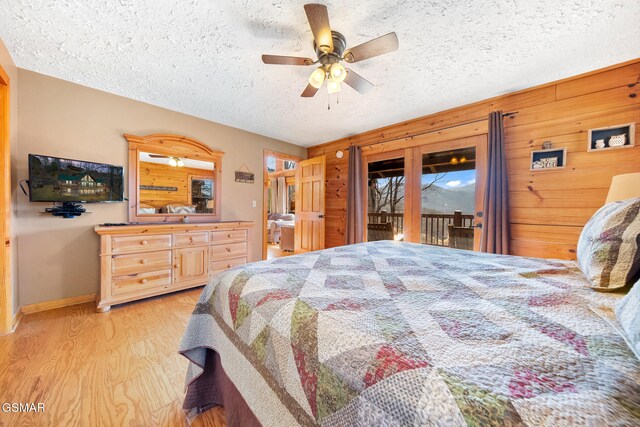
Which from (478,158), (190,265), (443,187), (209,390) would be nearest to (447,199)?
(443,187)

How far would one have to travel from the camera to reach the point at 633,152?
209 cm

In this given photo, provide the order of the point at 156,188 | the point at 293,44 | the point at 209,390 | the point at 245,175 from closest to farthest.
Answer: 1. the point at 209,390
2. the point at 293,44
3. the point at 156,188
4. the point at 245,175

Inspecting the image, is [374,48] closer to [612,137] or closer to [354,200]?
[612,137]

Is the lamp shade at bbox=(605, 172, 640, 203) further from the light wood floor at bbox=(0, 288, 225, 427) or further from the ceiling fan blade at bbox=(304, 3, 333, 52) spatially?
the light wood floor at bbox=(0, 288, 225, 427)

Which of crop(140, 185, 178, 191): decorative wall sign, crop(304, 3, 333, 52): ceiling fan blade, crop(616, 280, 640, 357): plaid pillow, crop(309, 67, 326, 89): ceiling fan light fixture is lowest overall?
crop(616, 280, 640, 357): plaid pillow

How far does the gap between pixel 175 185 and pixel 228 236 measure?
1056 mm

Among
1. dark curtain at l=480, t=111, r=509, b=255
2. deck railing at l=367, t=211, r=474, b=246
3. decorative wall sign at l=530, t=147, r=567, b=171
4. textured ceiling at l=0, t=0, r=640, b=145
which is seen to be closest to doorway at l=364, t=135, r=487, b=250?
deck railing at l=367, t=211, r=474, b=246

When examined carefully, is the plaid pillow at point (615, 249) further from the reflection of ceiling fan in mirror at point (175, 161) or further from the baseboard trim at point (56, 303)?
the baseboard trim at point (56, 303)

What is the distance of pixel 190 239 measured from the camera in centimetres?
296

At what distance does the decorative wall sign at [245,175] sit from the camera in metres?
3.96

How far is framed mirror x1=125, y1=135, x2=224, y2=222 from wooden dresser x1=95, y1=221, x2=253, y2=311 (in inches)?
17.6

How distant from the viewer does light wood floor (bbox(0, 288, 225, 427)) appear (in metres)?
1.23

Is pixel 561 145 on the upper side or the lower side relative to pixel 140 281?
upper

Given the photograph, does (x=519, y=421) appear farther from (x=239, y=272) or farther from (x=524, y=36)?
(x=524, y=36)
